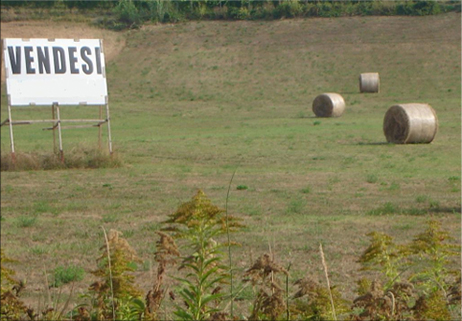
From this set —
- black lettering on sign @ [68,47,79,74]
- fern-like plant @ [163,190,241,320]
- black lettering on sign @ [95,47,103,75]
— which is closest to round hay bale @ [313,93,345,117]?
black lettering on sign @ [95,47,103,75]

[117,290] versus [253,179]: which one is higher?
[117,290]

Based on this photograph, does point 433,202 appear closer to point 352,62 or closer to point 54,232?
point 54,232

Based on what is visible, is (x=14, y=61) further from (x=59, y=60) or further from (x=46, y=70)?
(x=59, y=60)

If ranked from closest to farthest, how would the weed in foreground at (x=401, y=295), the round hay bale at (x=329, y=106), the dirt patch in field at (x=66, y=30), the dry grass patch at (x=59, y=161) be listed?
the weed in foreground at (x=401, y=295) < the dirt patch in field at (x=66, y=30) < the dry grass patch at (x=59, y=161) < the round hay bale at (x=329, y=106)

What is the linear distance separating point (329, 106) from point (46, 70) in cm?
1727

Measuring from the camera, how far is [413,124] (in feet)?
67.0

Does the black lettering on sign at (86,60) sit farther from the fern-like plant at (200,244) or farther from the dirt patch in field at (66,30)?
the fern-like plant at (200,244)

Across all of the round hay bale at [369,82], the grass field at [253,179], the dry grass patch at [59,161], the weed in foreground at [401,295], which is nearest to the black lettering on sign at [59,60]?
the dry grass patch at [59,161]

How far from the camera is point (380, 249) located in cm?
341

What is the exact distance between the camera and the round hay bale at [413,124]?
20422 millimetres

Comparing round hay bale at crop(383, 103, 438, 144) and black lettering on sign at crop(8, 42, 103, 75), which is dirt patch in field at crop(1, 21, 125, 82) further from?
round hay bale at crop(383, 103, 438, 144)

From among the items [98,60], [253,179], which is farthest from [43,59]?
[253,179]

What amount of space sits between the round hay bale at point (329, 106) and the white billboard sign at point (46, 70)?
53.6 feet

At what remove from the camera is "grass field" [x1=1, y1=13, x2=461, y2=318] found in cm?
906
